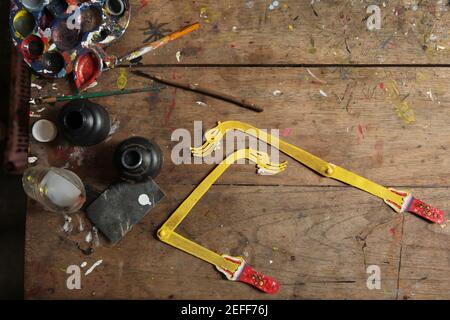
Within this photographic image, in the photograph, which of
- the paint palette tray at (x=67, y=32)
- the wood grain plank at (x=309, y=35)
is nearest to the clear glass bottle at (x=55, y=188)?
the paint palette tray at (x=67, y=32)

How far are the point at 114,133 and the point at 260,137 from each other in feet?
1.38

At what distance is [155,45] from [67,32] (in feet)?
0.84

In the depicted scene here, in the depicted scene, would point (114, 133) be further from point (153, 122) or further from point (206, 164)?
point (206, 164)

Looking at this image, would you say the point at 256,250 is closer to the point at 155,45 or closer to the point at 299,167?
the point at 299,167

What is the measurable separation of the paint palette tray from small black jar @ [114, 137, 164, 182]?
243mm

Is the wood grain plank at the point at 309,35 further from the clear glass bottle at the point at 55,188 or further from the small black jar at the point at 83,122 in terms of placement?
the clear glass bottle at the point at 55,188

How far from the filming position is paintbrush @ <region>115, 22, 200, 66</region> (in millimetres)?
1326

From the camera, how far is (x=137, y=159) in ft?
3.99

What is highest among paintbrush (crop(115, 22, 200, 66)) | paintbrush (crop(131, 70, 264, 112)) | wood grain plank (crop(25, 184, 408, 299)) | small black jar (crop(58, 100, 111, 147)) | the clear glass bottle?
paintbrush (crop(115, 22, 200, 66))

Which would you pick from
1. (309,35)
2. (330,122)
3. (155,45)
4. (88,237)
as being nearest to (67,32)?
(155,45)

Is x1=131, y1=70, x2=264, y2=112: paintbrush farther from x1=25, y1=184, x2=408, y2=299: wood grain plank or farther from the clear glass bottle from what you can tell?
the clear glass bottle

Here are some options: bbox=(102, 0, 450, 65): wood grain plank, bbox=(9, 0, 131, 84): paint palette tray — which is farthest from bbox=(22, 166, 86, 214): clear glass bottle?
bbox=(102, 0, 450, 65): wood grain plank

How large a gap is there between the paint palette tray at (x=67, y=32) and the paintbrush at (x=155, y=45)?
0.06 m

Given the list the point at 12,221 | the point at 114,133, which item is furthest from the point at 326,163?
the point at 12,221
